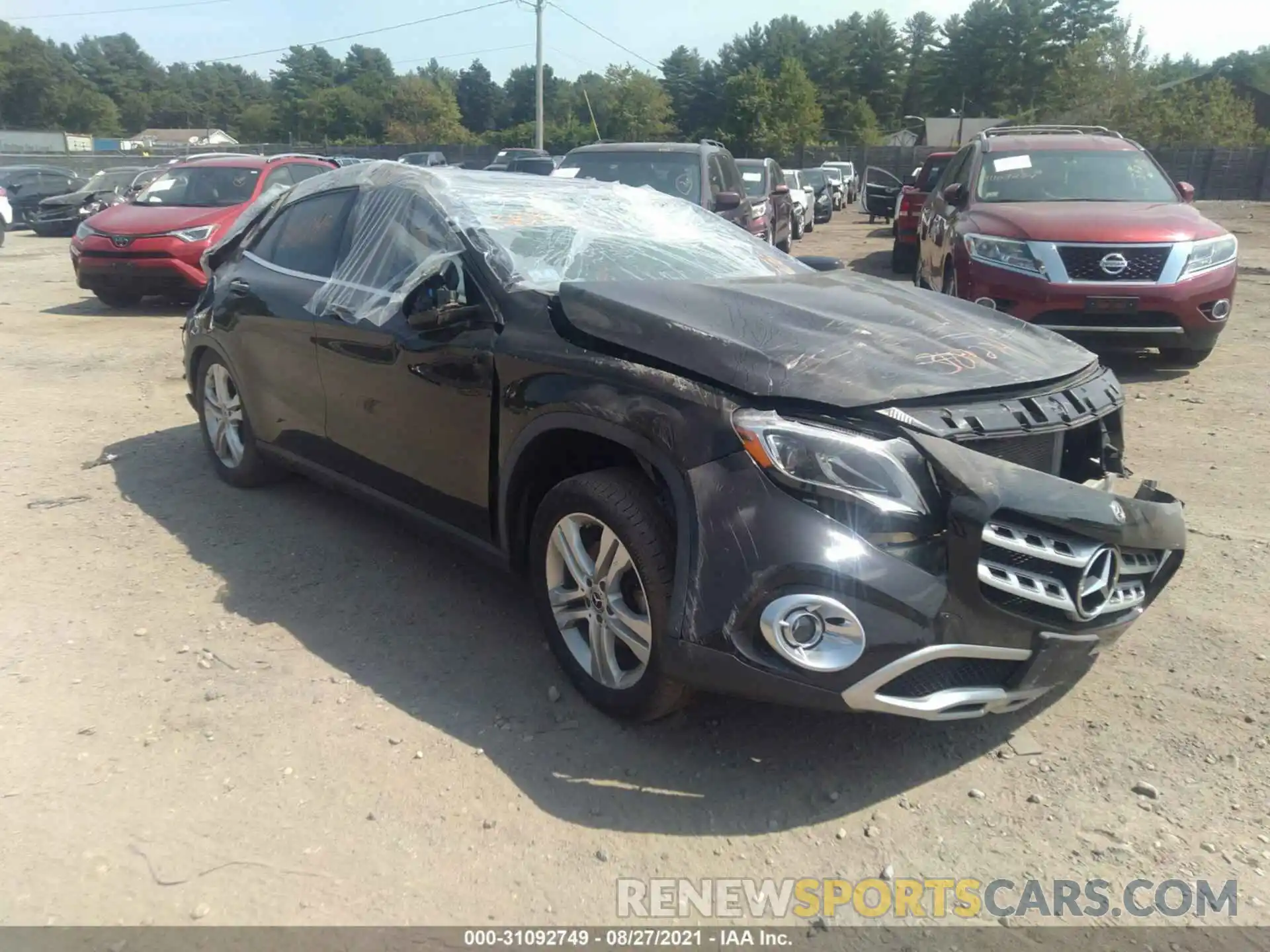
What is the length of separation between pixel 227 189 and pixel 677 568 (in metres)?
11.6

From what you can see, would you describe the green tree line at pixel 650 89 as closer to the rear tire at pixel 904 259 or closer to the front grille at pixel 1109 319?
the rear tire at pixel 904 259

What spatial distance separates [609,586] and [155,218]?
1058cm

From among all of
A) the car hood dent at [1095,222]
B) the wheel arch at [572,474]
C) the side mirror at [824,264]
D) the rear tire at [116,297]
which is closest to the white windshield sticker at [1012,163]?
the car hood dent at [1095,222]

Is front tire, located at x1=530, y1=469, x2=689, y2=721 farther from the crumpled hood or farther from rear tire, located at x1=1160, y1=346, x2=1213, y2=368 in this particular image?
rear tire, located at x1=1160, y1=346, x2=1213, y2=368

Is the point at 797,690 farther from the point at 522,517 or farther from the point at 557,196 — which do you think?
the point at 557,196

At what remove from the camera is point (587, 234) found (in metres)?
4.20

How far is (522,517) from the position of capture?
354 cm

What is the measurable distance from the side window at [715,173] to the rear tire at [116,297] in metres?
6.63

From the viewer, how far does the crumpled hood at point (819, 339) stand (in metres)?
2.90

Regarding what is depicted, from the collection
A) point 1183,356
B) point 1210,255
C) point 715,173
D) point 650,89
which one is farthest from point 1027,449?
point 650,89

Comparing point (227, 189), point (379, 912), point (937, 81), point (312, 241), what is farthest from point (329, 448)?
point (937, 81)

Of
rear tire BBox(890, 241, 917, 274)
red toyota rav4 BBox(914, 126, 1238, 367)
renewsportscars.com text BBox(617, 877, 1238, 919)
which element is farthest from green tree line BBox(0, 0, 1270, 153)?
renewsportscars.com text BBox(617, 877, 1238, 919)

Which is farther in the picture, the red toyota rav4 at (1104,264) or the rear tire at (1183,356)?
the rear tire at (1183,356)

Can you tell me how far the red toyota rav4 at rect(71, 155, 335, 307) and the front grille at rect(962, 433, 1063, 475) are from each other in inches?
410
